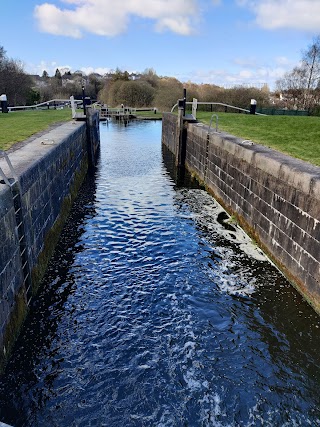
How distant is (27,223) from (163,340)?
310 centimetres

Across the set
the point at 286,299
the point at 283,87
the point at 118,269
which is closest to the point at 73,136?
the point at 118,269

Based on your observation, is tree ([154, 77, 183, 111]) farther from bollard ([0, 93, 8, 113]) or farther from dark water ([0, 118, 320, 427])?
dark water ([0, 118, 320, 427])

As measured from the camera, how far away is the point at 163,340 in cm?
522

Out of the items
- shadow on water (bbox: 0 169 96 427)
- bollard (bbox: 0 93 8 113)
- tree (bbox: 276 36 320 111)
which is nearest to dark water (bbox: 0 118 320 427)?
shadow on water (bbox: 0 169 96 427)

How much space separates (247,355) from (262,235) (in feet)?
12.4

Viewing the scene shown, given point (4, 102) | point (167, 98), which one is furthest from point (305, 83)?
point (4, 102)

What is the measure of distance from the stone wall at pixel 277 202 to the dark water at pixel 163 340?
1.32 ft

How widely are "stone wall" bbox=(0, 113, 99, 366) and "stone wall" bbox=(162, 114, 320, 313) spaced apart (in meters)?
4.86

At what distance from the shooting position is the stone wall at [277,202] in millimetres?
6121

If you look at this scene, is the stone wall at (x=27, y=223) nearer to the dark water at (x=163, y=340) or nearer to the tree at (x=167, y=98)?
the dark water at (x=163, y=340)

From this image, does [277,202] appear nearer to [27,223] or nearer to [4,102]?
[27,223]

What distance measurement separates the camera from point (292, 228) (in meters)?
6.83

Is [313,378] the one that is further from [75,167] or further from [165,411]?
[75,167]

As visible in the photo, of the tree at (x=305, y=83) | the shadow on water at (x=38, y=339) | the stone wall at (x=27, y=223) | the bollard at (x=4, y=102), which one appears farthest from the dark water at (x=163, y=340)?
the tree at (x=305, y=83)
